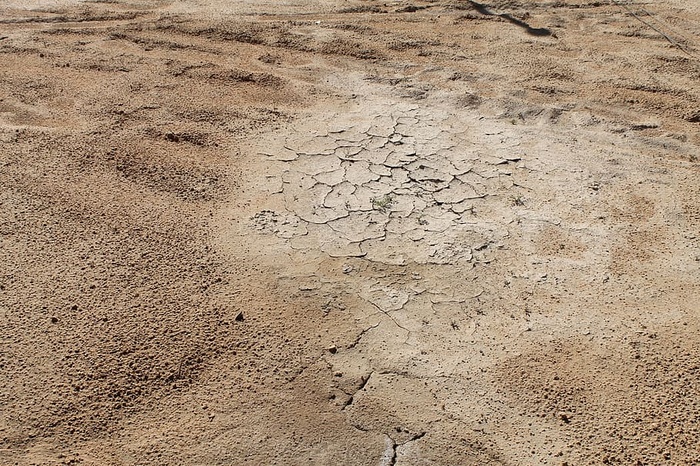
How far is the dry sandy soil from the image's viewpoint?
369 cm

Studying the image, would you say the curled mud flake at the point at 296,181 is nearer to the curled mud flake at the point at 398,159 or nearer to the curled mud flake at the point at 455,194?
the curled mud flake at the point at 398,159

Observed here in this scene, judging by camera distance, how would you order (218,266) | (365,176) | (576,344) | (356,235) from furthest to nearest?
1. (365,176)
2. (356,235)
3. (218,266)
4. (576,344)

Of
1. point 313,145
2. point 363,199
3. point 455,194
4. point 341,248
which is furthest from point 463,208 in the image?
point 313,145

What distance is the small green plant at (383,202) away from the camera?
520 cm

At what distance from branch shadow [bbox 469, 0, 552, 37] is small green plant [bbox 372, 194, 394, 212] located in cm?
344

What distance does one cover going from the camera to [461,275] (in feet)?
15.2

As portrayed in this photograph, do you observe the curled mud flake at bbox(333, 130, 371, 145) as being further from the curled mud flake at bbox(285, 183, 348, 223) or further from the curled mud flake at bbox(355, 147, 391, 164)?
the curled mud flake at bbox(285, 183, 348, 223)

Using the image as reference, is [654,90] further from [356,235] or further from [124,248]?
[124,248]

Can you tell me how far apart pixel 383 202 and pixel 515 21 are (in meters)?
3.81

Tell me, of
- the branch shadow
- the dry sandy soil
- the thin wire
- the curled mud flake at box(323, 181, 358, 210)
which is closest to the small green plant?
the dry sandy soil

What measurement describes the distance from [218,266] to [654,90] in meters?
4.35

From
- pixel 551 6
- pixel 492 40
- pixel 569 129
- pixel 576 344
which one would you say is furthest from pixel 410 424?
pixel 551 6

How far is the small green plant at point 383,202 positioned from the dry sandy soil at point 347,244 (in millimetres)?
17

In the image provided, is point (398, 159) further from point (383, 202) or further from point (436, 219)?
point (436, 219)
